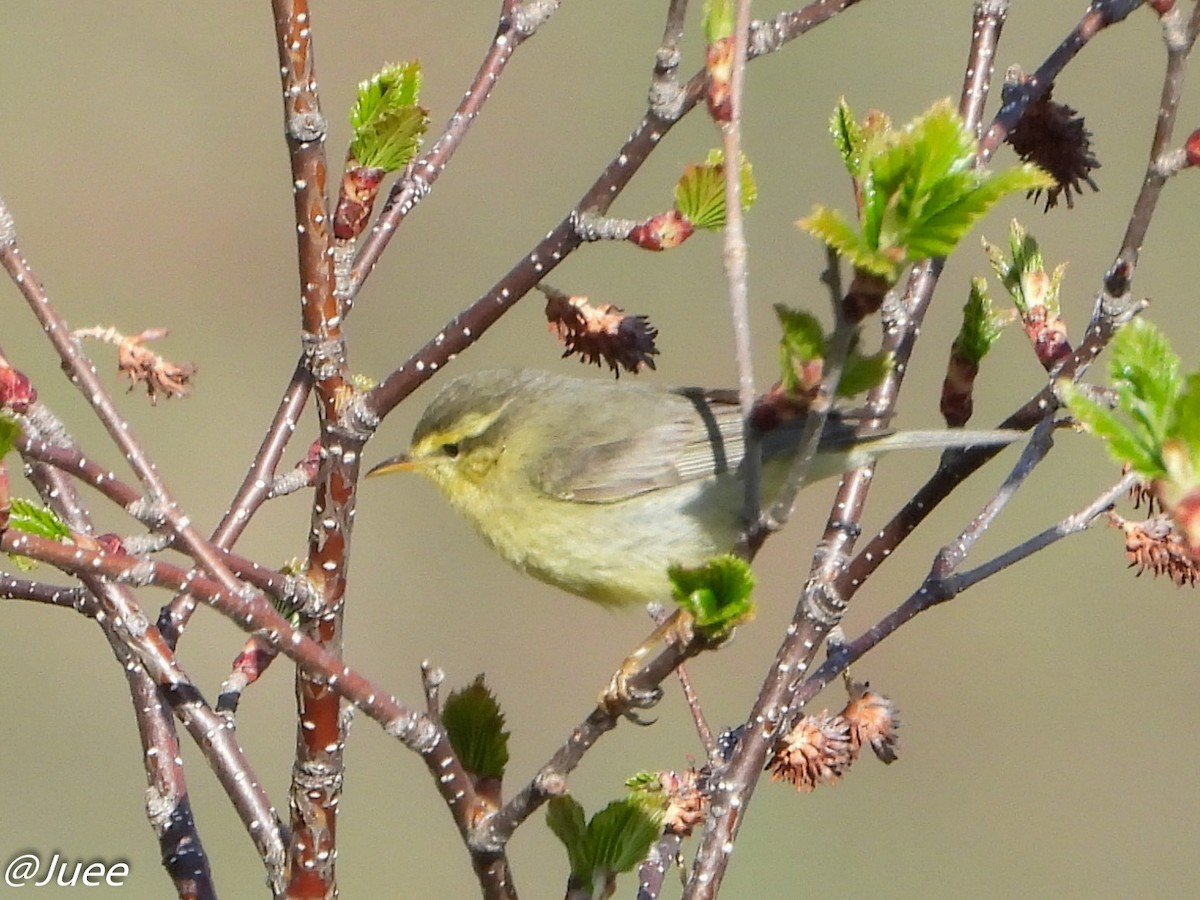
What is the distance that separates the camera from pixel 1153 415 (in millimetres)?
1362

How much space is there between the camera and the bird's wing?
4.31m

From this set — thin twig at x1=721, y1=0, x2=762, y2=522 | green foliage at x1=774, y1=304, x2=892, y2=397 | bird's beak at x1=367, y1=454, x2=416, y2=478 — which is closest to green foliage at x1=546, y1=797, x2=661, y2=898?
thin twig at x1=721, y1=0, x2=762, y2=522

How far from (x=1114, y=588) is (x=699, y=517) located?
6969 mm

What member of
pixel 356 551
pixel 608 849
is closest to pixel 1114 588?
pixel 356 551

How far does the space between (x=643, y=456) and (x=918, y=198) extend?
283 centimetres

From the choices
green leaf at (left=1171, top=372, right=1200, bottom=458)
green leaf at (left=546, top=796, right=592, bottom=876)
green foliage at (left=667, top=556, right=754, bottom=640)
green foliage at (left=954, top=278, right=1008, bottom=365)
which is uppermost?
green foliage at (left=954, top=278, right=1008, bottom=365)

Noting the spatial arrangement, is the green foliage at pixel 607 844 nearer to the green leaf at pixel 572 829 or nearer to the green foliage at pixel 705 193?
the green leaf at pixel 572 829

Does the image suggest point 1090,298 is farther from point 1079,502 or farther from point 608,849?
point 608,849

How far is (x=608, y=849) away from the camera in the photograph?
7.53ft

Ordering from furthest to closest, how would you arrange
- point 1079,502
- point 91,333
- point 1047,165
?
1. point 1079,502
2. point 1047,165
3. point 91,333

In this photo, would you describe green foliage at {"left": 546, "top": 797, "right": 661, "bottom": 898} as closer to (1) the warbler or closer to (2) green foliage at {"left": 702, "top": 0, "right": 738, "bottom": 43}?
(2) green foliage at {"left": 702, "top": 0, "right": 738, "bottom": 43}

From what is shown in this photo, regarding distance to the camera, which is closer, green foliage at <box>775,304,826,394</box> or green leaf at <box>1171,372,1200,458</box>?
green leaf at <box>1171,372,1200,458</box>

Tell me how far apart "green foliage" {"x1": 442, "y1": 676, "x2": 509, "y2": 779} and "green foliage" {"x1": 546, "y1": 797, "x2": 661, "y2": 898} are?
0.15 meters

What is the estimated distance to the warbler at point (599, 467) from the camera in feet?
13.0
